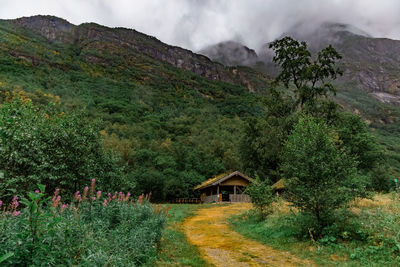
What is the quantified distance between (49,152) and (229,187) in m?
30.4

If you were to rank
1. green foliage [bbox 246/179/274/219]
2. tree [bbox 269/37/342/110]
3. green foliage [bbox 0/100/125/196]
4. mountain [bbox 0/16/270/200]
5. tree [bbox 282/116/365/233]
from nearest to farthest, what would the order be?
1. green foliage [bbox 0/100/125/196]
2. tree [bbox 282/116/365/233]
3. green foliage [bbox 246/179/274/219]
4. tree [bbox 269/37/342/110]
5. mountain [bbox 0/16/270/200]

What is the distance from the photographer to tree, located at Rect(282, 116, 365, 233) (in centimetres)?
851

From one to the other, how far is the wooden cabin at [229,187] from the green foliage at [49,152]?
22.6 metres

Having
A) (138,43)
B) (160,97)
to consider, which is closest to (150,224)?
(160,97)

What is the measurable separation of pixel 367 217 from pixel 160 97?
3947 inches

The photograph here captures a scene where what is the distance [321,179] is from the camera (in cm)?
880

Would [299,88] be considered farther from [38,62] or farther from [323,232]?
[38,62]

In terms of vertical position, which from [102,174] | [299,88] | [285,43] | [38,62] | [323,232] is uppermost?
[38,62]

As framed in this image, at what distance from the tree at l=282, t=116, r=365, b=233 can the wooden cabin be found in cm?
2232

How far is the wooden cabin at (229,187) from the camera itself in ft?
106

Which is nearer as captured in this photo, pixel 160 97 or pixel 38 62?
pixel 38 62

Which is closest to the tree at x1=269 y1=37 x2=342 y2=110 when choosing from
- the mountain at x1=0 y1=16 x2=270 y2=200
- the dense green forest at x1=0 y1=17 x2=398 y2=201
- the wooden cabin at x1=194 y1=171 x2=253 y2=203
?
the dense green forest at x1=0 y1=17 x2=398 y2=201

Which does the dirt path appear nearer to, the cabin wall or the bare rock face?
the cabin wall

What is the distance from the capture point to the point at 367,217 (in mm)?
8938
